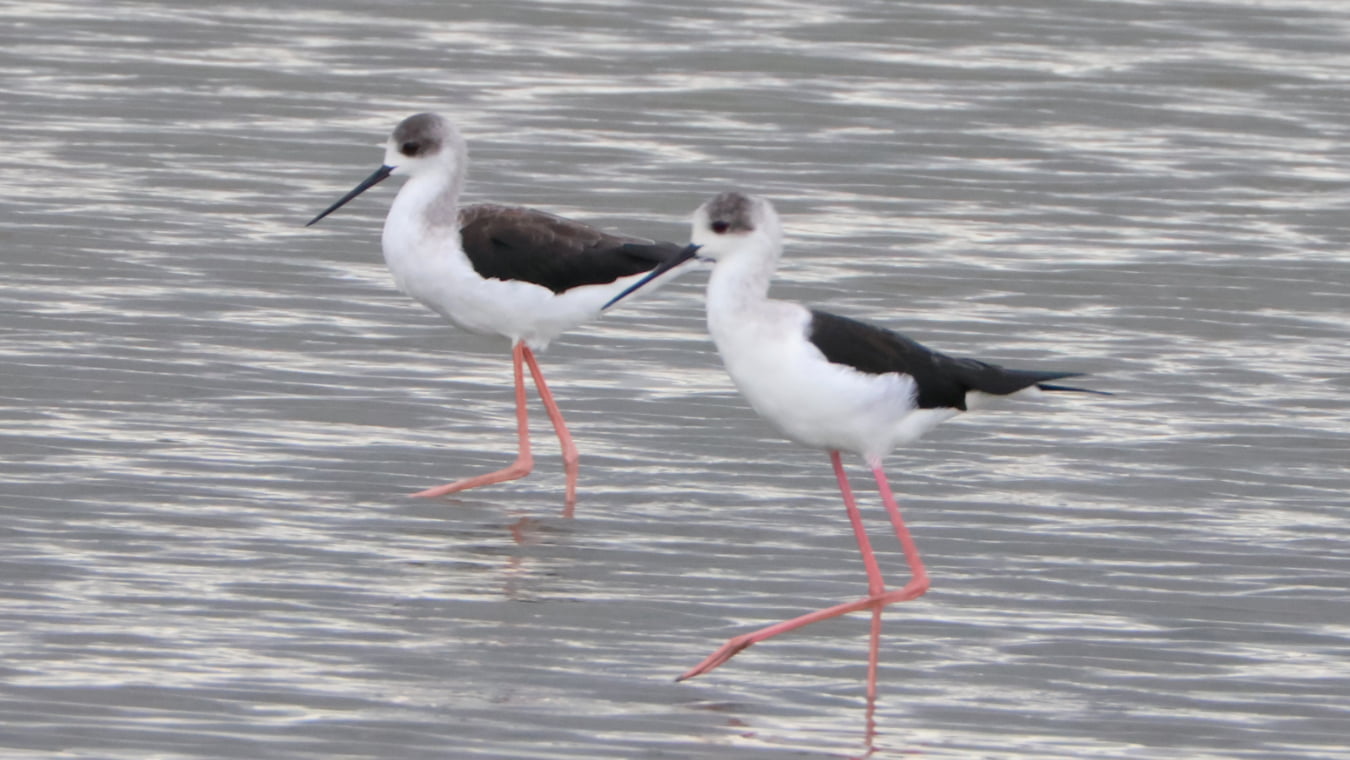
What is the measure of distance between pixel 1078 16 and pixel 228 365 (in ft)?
27.0

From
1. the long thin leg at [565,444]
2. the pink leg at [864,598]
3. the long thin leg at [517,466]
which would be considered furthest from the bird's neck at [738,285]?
the long thin leg at [517,466]

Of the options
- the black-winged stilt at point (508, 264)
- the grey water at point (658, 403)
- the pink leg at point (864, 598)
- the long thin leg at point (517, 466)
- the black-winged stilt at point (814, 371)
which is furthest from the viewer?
the black-winged stilt at point (508, 264)

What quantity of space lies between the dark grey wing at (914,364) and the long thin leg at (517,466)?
1.66m

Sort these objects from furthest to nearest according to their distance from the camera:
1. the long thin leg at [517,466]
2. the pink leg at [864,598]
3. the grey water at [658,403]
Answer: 1. the long thin leg at [517,466]
2. the pink leg at [864,598]
3. the grey water at [658,403]

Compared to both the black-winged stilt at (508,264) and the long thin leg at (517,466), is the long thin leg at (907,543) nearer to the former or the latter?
the long thin leg at (517,466)

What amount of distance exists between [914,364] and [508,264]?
2.07 meters

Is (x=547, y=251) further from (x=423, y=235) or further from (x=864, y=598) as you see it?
(x=864, y=598)

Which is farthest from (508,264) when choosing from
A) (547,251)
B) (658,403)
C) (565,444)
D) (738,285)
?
(738,285)

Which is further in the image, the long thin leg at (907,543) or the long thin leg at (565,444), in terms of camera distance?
the long thin leg at (565,444)

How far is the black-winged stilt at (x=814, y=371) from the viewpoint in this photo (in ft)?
20.6

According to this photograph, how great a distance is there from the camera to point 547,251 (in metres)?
8.34

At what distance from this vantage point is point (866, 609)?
6.45 meters

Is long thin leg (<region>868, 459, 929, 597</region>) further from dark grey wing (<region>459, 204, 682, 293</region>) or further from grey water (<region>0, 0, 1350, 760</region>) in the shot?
dark grey wing (<region>459, 204, 682, 293</region>)

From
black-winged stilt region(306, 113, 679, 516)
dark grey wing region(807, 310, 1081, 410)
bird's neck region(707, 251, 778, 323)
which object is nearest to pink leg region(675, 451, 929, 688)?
dark grey wing region(807, 310, 1081, 410)
